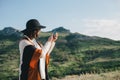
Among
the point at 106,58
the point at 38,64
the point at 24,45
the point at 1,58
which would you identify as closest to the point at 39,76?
the point at 38,64

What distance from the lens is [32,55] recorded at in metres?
8.45

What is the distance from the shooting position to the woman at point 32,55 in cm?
843

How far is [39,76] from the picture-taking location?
854cm

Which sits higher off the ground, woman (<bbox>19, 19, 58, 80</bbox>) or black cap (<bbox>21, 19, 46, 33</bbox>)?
black cap (<bbox>21, 19, 46, 33</bbox>)

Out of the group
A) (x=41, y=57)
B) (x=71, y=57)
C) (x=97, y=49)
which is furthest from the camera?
(x=97, y=49)

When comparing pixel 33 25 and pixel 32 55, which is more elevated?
pixel 33 25

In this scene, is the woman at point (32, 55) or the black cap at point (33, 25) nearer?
the woman at point (32, 55)

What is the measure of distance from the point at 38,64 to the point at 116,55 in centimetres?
17351

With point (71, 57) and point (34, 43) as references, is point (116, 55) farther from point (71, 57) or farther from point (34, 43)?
point (34, 43)

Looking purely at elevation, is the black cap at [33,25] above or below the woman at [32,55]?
above

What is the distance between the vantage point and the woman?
8430 mm

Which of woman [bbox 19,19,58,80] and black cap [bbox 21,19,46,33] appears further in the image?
black cap [bbox 21,19,46,33]

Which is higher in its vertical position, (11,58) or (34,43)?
(34,43)

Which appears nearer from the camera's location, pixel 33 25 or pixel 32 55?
pixel 32 55
